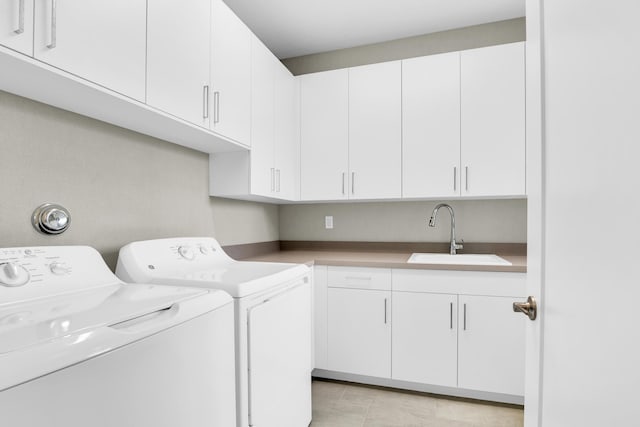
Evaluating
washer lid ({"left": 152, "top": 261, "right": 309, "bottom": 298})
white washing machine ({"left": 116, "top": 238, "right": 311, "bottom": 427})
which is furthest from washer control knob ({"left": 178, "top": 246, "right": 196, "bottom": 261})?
washer lid ({"left": 152, "top": 261, "right": 309, "bottom": 298})

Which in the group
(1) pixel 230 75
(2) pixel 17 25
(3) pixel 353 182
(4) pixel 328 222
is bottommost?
(4) pixel 328 222

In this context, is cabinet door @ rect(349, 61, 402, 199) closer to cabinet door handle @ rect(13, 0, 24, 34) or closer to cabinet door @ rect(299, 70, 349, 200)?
cabinet door @ rect(299, 70, 349, 200)

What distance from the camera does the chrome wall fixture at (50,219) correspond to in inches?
49.4

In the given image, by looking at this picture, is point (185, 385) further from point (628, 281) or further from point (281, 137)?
point (281, 137)

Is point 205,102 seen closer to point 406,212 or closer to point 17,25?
point 17,25

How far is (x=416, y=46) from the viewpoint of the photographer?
281 cm

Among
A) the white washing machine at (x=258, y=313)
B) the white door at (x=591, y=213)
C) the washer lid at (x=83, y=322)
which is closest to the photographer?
the white door at (x=591, y=213)

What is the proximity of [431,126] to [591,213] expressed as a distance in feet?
6.82

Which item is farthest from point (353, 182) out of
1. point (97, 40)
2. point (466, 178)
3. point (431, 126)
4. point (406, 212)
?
point (97, 40)

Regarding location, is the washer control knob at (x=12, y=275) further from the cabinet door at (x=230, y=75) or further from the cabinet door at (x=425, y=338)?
the cabinet door at (x=425, y=338)

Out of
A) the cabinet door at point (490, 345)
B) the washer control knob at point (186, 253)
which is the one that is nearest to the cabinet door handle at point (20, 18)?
the washer control knob at point (186, 253)

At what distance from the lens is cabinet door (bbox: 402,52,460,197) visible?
2412 millimetres

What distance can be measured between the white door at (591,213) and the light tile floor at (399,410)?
143cm

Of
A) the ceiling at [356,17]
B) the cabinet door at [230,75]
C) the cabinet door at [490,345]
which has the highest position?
the ceiling at [356,17]
